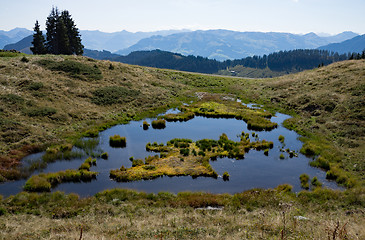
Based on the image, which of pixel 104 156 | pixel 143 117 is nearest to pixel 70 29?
pixel 143 117

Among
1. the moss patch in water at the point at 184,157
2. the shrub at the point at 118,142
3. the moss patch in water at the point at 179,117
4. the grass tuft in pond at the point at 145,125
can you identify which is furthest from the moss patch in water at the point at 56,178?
the moss patch in water at the point at 179,117

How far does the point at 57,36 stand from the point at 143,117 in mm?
65280

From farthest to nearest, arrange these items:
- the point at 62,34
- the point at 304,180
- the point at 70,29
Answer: the point at 70,29 < the point at 62,34 < the point at 304,180

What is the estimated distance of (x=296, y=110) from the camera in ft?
170

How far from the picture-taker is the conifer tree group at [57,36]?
3447 inches

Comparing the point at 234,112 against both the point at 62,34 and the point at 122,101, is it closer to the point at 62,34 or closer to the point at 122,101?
the point at 122,101

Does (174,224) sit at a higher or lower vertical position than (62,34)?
lower

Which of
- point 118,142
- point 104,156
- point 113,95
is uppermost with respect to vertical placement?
point 113,95

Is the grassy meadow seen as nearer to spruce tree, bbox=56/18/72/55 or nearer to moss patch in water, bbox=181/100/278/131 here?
moss patch in water, bbox=181/100/278/131

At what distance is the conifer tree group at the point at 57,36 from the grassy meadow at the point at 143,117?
27732 mm

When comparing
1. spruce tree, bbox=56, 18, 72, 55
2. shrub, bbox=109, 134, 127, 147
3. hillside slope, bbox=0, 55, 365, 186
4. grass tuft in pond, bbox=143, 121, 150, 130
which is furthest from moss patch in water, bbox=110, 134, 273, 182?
spruce tree, bbox=56, 18, 72, 55

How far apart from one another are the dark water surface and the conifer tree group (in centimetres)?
6679

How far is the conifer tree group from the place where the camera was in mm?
87562

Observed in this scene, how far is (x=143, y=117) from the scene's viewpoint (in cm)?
4762
